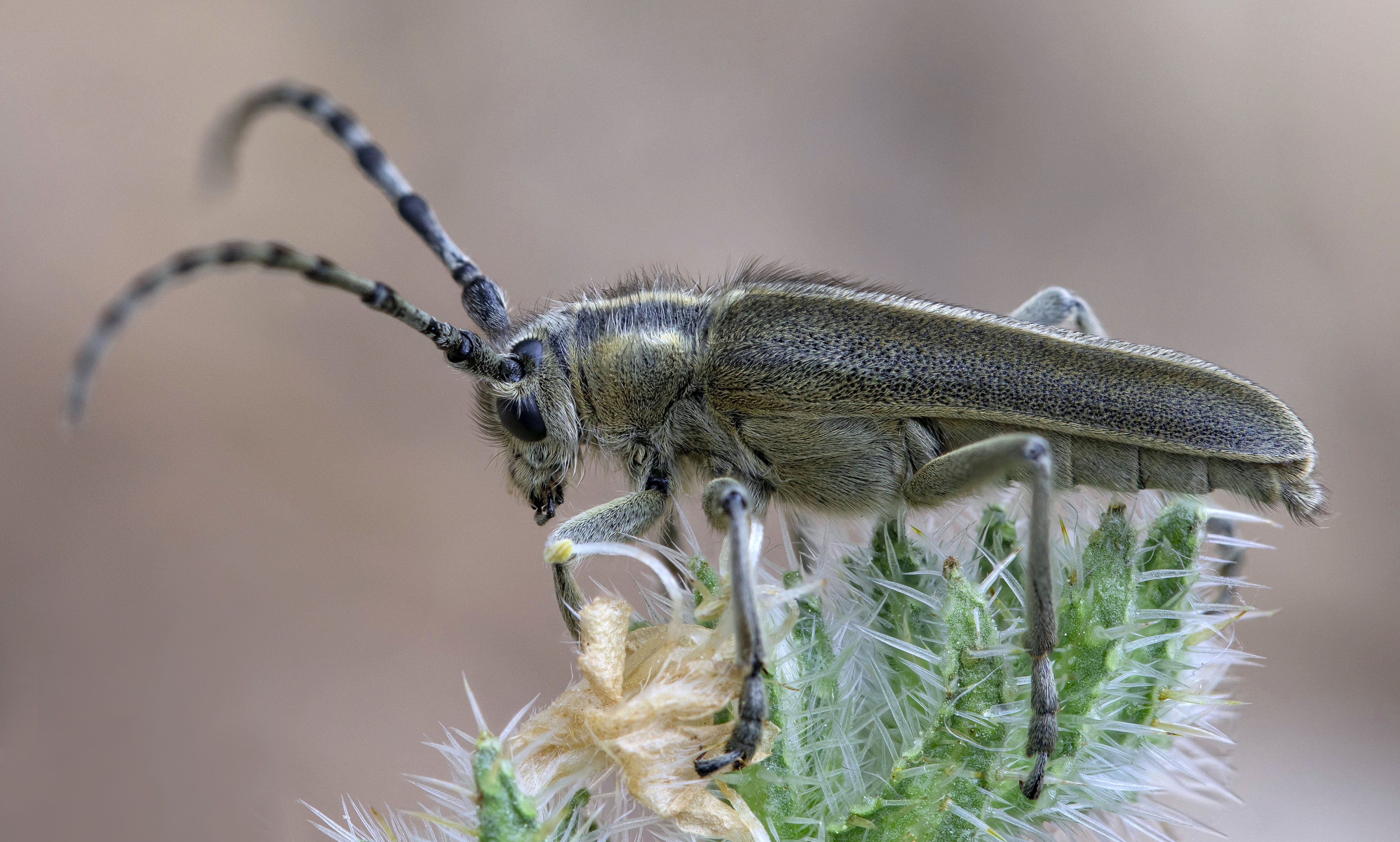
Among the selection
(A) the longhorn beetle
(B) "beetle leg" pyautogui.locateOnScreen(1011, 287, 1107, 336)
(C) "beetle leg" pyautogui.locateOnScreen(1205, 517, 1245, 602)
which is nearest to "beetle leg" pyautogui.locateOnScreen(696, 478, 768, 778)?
(A) the longhorn beetle

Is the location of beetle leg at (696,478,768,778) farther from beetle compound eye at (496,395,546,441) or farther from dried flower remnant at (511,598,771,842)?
beetle compound eye at (496,395,546,441)

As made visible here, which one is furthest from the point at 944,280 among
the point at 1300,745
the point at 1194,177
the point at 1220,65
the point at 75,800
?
the point at 75,800

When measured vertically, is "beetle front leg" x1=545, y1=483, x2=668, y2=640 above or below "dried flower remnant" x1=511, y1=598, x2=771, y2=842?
above

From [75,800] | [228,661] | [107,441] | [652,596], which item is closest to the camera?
[652,596]

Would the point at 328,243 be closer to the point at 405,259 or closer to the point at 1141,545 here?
the point at 405,259

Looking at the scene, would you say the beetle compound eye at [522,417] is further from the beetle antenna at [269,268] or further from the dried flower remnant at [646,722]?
the dried flower remnant at [646,722]

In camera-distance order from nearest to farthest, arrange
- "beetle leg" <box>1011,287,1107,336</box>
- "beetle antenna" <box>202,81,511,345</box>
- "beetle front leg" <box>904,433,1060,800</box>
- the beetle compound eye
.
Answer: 1. "beetle front leg" <box>904,433,1060,800</box>
2. "beetle antenna" <box>202,81,511,345</box>
3. the beetle compound eye
4. "beetle leg" <box>1011,287,1107,336</box>

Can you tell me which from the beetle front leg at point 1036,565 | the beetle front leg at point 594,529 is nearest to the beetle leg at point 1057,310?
the beetle front leg at point 1036,565
